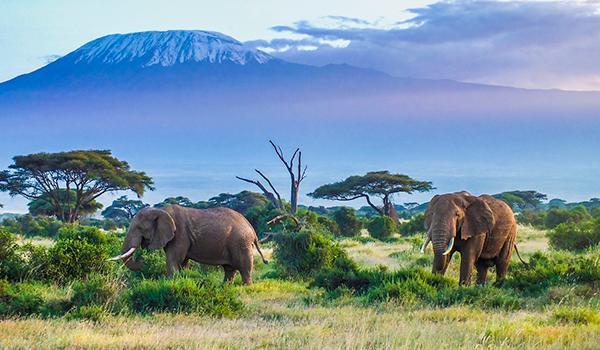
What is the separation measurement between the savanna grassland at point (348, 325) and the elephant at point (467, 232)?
1.76m

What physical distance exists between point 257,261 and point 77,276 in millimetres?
8477

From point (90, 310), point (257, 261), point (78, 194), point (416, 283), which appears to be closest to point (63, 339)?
point (90, 310)

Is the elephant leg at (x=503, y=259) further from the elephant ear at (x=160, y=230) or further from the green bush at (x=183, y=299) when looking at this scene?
the green bush at (x=183, y=299)

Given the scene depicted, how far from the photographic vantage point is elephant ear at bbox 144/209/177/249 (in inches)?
648

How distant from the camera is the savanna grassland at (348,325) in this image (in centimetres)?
905

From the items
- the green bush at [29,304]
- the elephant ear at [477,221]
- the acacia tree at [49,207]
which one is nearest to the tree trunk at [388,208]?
the acacia tree at [49,207]

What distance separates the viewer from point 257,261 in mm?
24047

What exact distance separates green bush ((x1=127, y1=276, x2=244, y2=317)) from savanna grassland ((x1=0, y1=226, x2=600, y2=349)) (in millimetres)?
241

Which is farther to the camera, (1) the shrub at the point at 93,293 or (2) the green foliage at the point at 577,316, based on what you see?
(1) the shrub at the point at 93,293

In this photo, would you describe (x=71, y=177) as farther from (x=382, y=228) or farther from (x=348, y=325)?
(x=348, y=325)

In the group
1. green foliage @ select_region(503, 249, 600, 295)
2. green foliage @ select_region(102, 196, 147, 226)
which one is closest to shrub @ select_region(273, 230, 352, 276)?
green foliage @ select_region(503, 249, 600, 295)

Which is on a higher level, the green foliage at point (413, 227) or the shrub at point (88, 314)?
the shrub at point (88, 314)

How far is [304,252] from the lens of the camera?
808 inches

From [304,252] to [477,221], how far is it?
5512mm
